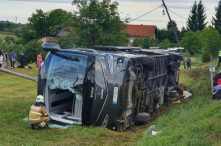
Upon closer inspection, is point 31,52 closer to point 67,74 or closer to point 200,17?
point 67,74

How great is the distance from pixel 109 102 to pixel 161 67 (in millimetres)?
4341

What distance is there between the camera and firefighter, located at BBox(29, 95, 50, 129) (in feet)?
28.6

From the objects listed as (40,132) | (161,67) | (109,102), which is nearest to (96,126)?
(109,102)

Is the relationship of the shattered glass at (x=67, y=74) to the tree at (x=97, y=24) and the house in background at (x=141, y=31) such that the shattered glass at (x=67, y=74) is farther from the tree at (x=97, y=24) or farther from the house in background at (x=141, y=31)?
the house in background at (x=141, y=31)

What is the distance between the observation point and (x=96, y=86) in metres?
8.85

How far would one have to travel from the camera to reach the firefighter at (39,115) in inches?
344

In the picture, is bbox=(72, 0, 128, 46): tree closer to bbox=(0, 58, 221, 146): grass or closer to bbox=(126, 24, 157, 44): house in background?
bbox=(0, 58, 221, 146): grass

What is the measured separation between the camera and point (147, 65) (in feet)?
33.3

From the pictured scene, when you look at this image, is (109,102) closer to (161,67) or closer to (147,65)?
(147,65)

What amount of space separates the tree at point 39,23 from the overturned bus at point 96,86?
234 ft

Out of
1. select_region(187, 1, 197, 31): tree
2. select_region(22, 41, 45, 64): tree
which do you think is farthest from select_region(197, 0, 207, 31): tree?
select_region(22, 41, 45, 64): tree

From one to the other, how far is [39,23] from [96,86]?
74.1 m

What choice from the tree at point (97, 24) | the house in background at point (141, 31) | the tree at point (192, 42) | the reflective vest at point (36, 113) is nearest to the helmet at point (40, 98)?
the reflective vest at point (36, 113)

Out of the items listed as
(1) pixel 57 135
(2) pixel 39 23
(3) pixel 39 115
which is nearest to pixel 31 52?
(3) pixel 39 115
